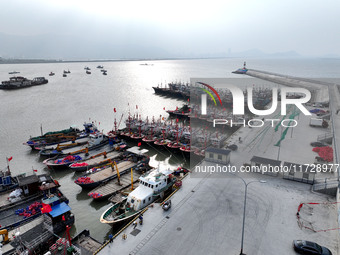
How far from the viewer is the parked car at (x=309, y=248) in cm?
1828

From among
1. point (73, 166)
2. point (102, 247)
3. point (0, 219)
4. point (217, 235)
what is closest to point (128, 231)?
point (102, 247)

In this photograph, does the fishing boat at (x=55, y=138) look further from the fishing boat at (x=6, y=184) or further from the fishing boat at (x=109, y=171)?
the fishing boat at (x=6, y=184)

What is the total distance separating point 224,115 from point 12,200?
5781cm

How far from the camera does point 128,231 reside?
70.7 feet

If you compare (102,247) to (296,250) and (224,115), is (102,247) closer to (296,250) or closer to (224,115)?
(296,250)

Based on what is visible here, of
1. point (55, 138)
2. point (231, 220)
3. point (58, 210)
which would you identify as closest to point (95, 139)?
point (55, 138)

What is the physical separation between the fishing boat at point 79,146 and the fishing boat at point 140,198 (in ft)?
72.6

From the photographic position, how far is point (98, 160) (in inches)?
1651

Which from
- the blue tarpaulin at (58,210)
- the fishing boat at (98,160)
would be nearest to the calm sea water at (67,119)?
the fishing boat at (98,160)

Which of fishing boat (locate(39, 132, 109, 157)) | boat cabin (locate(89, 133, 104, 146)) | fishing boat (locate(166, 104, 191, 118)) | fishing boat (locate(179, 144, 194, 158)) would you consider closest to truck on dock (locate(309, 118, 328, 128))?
fishing boat (locate(179, 144, 194, 158))

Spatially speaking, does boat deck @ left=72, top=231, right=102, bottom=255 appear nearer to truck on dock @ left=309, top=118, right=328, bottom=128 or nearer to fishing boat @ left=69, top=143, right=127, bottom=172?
fishing boat @ left=69, top=143, right=127, bottom=172

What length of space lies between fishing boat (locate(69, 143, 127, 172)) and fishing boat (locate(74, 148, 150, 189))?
2.22 meters

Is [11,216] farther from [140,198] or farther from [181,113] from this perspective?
[181,113]

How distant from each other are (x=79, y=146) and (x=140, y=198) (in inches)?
1121
